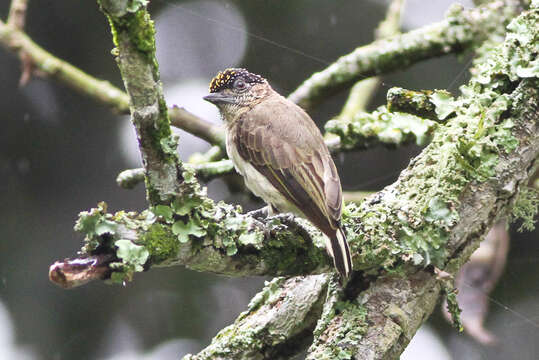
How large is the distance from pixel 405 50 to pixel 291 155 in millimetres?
1536

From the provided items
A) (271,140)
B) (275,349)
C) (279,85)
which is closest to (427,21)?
(279,85)

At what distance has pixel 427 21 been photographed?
6402mm

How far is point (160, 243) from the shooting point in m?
2.40

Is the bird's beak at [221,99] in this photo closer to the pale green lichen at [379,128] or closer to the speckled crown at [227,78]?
the speckled crown at [227,78]

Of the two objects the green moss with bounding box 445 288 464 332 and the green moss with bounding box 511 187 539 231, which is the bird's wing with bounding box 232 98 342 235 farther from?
the green moss with bounding box 511 187 539 231

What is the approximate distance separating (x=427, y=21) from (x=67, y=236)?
3980 mm

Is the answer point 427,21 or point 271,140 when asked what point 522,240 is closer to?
point 427,21

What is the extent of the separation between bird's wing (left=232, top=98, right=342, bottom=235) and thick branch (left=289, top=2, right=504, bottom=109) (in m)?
0.76

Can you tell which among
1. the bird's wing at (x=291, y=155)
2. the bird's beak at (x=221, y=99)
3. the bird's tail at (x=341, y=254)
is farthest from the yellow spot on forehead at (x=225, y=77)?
the bird's tail at (x=341, y=254)

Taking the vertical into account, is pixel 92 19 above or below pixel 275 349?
above

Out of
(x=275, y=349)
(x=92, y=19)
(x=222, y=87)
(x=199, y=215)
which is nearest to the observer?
(x=199, y=215)

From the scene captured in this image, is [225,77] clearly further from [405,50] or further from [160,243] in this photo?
[160,243]

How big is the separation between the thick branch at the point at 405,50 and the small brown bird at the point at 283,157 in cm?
62

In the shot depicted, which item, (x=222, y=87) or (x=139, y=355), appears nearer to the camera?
(x=222, y=87)
